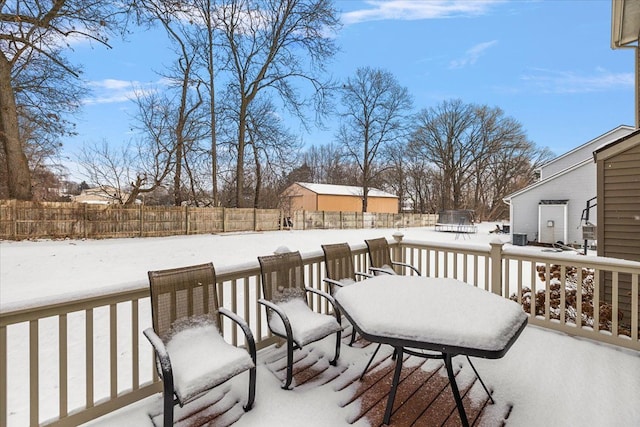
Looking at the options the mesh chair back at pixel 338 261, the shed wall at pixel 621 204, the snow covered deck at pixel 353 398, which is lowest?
the snow covered deck at pixel 353 398

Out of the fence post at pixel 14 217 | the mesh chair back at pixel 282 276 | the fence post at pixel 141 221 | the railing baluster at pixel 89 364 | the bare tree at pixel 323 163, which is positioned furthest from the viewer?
the bare tree at pixel 323 163

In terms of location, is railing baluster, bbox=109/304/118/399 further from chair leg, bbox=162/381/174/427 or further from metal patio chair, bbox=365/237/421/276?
metal patio chair, bbox=365/237/421/276

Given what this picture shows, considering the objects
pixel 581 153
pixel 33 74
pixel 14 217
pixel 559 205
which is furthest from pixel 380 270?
pixel 581 153

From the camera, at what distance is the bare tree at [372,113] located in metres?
23.3

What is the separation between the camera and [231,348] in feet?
6.97

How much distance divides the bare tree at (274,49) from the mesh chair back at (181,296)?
1379 cm

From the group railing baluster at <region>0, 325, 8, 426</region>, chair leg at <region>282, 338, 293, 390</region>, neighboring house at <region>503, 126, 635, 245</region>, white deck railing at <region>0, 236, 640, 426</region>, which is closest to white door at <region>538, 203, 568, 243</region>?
neighboring house at <region>503, 126, 635, 245</region>

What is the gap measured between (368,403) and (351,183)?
105 feet

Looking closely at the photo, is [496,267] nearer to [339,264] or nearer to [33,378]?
[339,264]

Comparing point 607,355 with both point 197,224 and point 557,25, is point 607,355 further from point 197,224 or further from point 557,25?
point 197,224

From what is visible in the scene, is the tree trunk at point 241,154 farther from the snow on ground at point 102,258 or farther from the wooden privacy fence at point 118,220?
the snow on ground at point 102,258

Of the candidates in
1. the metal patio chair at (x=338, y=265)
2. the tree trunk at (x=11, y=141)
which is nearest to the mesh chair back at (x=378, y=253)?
the metal patio chair at (x=338, y=265)

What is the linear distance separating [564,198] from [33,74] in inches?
781

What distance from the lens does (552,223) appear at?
504 inches
